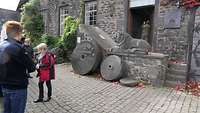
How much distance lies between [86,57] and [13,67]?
6000 mm

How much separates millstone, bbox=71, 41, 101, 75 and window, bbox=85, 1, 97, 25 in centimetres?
438

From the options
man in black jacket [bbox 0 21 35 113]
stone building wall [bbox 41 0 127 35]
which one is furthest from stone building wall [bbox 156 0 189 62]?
man in black jacket [bbox 0 21 35 113]

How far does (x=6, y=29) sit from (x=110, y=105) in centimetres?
306

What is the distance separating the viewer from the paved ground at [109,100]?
496cm

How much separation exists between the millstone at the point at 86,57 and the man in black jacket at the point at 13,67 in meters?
5.70

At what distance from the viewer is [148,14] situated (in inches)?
489

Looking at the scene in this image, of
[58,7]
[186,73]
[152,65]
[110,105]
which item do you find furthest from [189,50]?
[58,7]

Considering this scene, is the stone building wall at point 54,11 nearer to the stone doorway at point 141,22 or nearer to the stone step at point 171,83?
the stone doorway at point 141,22

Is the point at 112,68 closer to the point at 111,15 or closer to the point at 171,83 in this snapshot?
the point at 171,83

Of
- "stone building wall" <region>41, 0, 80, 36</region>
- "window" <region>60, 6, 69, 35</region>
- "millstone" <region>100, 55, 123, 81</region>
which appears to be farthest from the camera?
"window" <region>60, 6, 69, 35</region>

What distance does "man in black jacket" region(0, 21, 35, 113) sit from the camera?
2.95m

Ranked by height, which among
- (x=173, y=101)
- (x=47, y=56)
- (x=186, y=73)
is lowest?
(x=173, y=101)

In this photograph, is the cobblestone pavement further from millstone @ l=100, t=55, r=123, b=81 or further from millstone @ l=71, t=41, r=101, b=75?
millstone @ l=71, t=41, r=101, b=75

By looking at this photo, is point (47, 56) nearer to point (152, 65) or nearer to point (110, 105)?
point (110, 105)
